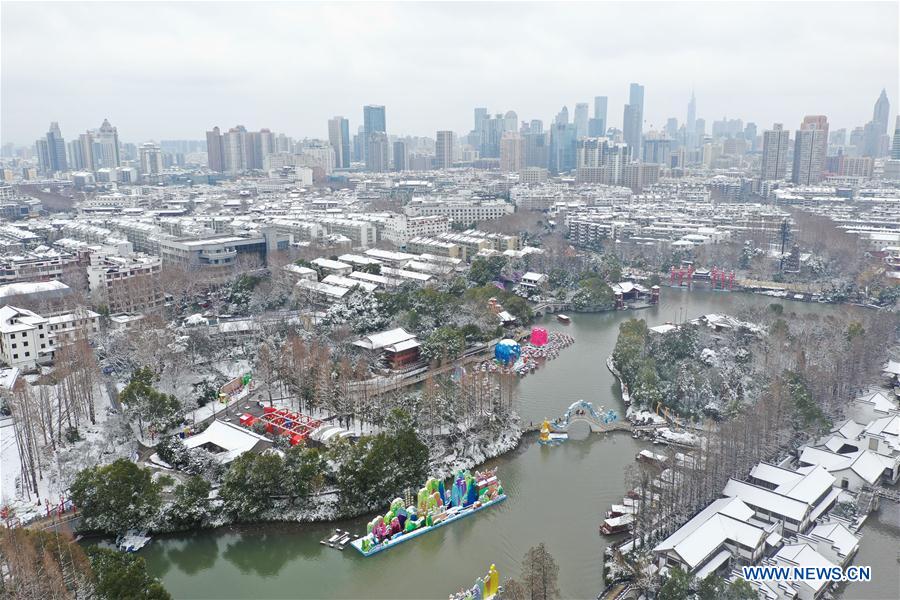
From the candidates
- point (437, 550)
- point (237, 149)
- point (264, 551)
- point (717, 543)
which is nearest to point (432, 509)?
point (437, 550)

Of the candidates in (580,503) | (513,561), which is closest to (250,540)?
(513,561)

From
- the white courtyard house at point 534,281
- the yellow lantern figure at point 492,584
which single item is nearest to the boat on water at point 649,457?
the yellow lantern figure at point 492,584

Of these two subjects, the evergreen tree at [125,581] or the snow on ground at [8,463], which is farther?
the snow on ground at [8,463]

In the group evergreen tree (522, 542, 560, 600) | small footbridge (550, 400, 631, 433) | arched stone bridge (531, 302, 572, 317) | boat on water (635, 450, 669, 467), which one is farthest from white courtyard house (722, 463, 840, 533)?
arched stone bridge (531, 302, 572, 317)

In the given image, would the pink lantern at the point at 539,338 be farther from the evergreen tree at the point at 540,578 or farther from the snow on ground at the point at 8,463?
the snow on ground at the point at 8,463

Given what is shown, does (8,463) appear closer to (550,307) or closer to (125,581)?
(125,581)

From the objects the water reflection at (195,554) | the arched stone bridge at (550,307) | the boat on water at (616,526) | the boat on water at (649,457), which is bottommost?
the water reflection at (195,554)
